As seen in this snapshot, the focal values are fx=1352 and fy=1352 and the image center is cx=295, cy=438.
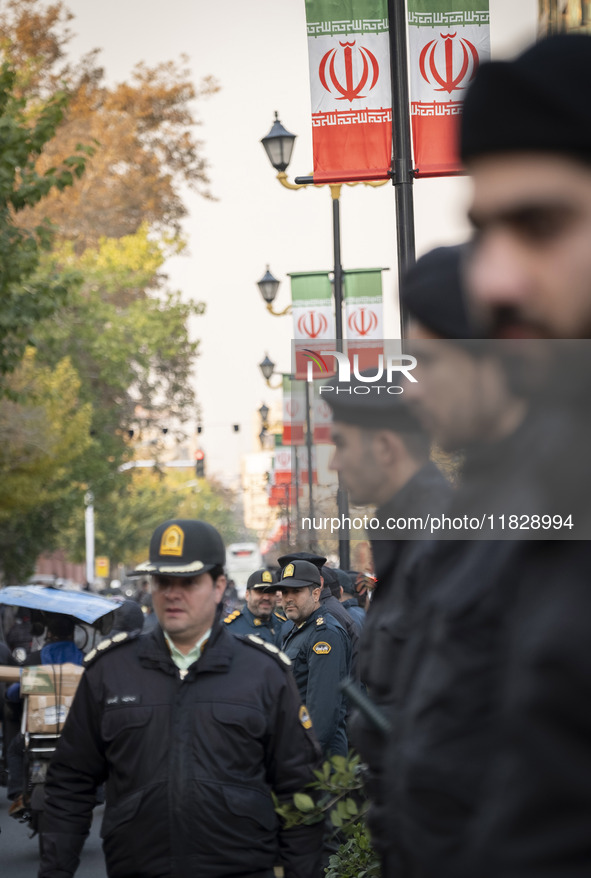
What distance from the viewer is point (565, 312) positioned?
3.54 ft

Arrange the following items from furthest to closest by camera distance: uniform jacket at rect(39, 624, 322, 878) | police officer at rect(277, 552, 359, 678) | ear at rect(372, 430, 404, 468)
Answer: police officer at rect(277, 552, 359, 678) < uniform jacket at rect(39, 624, 322, 878) < ear at rect(372, 430, 404, 468)

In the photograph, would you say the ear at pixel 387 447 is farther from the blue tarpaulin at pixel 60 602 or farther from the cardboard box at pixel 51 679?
the cardboard box at pixel 51 679

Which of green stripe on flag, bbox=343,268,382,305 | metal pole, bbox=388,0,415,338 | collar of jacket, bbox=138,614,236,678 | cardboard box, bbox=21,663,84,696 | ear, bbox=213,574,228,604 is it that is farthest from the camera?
green stripe on flag, bbox=343,268,382,305

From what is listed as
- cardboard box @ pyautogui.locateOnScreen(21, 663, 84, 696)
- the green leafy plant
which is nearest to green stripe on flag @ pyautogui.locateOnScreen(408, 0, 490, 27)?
the green leafy plant

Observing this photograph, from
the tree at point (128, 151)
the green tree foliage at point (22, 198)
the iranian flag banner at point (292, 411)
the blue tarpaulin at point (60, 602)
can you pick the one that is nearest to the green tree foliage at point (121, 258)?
the tree at point (128, 151)

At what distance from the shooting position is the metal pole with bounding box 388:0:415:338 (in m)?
7.89

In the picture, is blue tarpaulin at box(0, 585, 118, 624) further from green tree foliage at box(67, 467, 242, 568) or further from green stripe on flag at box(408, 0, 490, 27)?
green tree foliage at box(67, 467, 242, 568)

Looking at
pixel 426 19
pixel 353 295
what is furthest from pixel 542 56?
pixel 353 295

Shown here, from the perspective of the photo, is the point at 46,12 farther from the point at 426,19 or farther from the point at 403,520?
the point at 403,520

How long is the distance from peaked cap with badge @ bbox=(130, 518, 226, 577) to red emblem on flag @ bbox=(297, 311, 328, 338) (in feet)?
42.2

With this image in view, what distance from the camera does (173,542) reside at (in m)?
4.80

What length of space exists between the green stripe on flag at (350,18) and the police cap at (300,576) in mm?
3402

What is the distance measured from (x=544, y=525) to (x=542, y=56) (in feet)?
1.29

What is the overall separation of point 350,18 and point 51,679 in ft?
17.4
